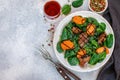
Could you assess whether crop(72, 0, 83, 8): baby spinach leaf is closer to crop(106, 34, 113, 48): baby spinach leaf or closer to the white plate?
the white plate

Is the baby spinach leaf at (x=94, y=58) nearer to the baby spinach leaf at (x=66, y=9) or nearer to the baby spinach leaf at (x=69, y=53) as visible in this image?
the baby spinach leaf at (x=69, y=53)

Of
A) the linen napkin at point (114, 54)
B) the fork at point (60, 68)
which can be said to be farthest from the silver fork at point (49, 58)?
the linen napkin at point (114, 54)

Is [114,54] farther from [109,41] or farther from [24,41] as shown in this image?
[24,41]

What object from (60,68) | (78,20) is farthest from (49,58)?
(78,20)

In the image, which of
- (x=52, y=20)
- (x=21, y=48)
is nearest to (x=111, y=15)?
(x=52, y=20)

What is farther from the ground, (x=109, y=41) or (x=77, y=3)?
(x=77, y=3)

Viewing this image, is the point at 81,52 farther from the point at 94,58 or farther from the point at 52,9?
the point at 52,9
